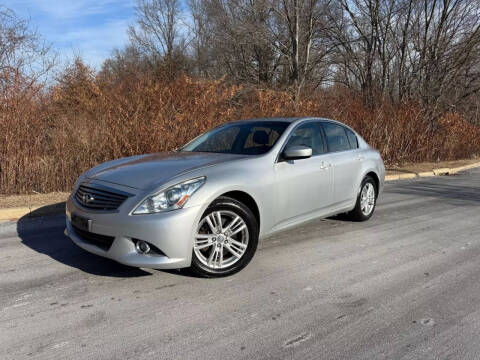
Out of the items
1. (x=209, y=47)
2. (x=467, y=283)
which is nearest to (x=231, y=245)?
(x=467, y=283)

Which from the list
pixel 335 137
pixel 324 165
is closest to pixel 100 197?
pixel 324 165

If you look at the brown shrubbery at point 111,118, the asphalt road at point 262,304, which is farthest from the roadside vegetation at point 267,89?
the asphalt road at point 262,304

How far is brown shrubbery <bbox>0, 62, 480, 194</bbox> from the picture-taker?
8039 millimetres

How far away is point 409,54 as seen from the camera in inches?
779

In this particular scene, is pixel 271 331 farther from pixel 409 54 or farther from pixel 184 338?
pixel 409 54

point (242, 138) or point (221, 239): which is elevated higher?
point (242, 138)

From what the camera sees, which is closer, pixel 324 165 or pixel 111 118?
pixel 324 165

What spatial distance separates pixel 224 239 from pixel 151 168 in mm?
1041

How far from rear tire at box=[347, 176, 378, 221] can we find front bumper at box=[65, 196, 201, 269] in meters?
3.27

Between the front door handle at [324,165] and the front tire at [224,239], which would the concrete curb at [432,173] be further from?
the front tire at [224,239]

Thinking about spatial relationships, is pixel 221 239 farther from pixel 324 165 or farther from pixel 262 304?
pixel 324 165

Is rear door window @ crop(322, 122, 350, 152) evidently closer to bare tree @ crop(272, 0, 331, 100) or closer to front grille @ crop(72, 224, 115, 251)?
front grille @ crop(72, 224, 115, 251)

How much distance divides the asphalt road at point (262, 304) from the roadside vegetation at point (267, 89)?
3.99 metres

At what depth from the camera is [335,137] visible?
17.9 ft
